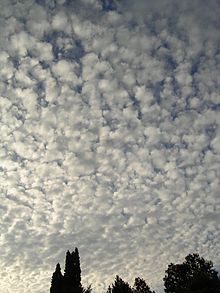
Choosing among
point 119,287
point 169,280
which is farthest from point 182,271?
point 119,287

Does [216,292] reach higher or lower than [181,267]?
lower

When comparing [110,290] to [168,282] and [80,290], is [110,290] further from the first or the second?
[168,282]

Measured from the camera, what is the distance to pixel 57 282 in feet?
185

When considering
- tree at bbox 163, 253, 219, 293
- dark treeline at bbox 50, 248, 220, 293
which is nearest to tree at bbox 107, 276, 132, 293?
dark treeline at bbox 50, 248, 220, 293

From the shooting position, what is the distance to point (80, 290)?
5553cm

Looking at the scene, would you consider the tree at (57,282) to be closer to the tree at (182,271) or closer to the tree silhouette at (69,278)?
the tree silhouette at (69,278)

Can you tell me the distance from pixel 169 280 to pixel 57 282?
28754 mm

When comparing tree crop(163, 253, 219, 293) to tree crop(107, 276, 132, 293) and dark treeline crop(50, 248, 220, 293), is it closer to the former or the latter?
dark treeline crop(50, 248, 220, 293)

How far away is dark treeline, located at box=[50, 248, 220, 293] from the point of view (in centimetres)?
5053

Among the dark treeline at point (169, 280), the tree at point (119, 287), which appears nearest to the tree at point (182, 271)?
the dark treeline at point (169, 280)

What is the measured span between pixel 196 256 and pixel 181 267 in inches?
171

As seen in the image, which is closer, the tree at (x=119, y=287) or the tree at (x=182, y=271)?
the tree at (x=119, y=287)

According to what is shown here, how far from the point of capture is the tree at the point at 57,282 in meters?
55.5

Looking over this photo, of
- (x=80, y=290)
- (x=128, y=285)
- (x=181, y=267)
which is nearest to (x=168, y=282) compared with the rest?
(x=181, y=267)
